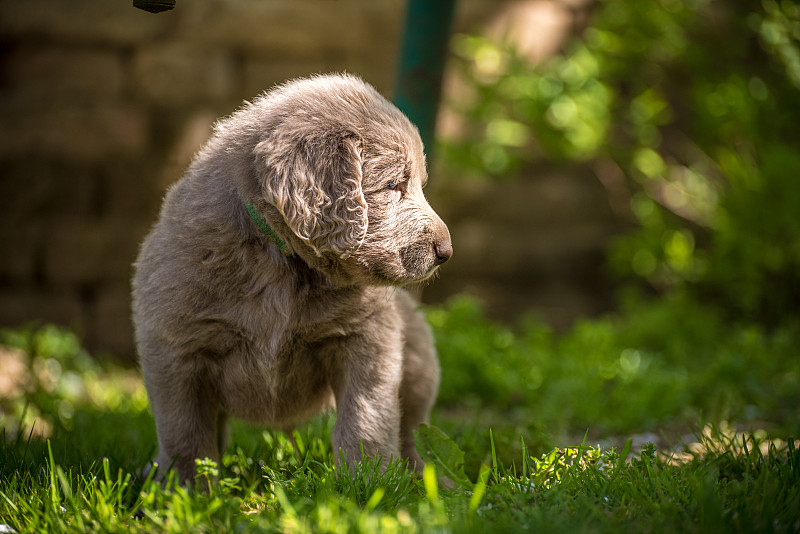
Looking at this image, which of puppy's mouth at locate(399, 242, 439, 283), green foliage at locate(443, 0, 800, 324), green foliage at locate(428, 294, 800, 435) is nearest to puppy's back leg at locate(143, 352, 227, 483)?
puppy's mouth at locate(399, 242, 439, 283)

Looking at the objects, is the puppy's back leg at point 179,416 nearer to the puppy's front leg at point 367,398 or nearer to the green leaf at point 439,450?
the puppy's front leg at point 367,398

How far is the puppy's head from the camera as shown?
97.0 inches

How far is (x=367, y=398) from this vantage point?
2.75m

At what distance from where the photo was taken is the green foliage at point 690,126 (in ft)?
19.8

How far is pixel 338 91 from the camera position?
2.74 meters

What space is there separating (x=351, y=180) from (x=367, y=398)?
2.66 feet

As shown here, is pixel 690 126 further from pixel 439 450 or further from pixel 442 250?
pixel 439 450

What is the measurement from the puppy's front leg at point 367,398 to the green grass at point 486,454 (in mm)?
158

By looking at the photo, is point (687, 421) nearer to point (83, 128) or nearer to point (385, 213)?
point (385, 213)

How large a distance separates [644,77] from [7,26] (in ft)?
18.5

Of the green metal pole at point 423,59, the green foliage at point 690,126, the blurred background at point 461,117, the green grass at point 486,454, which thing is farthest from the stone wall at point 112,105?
the green metal pole at point 423,59

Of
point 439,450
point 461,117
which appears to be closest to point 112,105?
point 461,117

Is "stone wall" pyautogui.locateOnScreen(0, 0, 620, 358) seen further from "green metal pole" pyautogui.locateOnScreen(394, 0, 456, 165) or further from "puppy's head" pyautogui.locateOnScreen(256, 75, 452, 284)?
"puppy's head" pyautogui.locateOnScreen(256, 75, 452, 284)

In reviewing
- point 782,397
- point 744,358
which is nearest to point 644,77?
point 744,358
